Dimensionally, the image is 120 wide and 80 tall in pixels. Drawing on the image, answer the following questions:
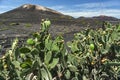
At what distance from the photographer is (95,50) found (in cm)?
721

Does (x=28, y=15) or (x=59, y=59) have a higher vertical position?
(x=59, y=59)

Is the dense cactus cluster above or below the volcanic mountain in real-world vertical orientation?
above

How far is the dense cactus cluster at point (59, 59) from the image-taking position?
5723 millimetres

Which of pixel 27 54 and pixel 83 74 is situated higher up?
pixel 27 54

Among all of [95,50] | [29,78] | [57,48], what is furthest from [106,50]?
[29,78]

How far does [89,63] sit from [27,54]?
4.05 feet

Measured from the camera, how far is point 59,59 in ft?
20.9

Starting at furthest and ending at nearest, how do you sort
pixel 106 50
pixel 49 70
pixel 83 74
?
pixel 106 50 < pixel 83 74 < pixel 49 70

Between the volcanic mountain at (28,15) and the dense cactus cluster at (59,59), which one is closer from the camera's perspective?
the dense cactus cluster at (59,59)

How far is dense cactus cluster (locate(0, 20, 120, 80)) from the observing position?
5723 millimetres

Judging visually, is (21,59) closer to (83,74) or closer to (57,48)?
(57,48)

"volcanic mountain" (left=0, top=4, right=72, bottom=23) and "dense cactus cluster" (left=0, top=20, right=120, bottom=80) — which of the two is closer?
"dense cactus cluster" (left=0, top=20, right=120, bottom=80)

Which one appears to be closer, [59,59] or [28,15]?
[59,59]

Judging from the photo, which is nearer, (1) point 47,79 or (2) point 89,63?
(1) point 47,79
